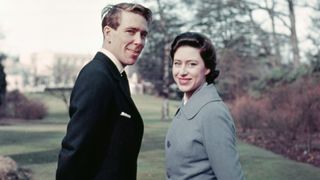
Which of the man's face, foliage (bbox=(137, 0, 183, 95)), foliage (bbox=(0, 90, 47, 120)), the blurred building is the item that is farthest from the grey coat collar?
the blurred building

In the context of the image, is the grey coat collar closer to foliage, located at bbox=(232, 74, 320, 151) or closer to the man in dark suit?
the man in dark suit

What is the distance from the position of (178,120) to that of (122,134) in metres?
0.36

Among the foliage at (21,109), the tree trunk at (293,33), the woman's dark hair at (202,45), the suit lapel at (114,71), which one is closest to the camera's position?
the suit lapel at (114,71)

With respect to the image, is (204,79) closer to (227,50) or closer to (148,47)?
(227,50)

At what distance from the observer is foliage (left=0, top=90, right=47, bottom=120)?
25.8 metres

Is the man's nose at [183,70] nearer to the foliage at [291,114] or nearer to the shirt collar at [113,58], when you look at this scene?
the shirt collar at [113,58]

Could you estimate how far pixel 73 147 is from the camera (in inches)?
84.7

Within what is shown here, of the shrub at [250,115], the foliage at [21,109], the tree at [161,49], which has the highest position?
the tree at [161,49]

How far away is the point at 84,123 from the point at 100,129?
0.09m

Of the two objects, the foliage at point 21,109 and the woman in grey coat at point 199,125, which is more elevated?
the woman in grey coat at point 199,125

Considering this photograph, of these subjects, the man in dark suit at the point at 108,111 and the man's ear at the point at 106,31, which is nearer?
the man in dark suit at the point at 108,111

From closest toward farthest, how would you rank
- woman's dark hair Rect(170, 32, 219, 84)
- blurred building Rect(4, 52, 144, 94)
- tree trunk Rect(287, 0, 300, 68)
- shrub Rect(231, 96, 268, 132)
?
woman's dark hair Rect(170, 32, 219, 84)
shrub Rect(231, 96, 268, 132)
tree trunk Rect(287, 0, 300, 68)
blurred building Rect(4, 52, 144, 94)

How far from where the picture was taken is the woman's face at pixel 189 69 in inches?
95.2

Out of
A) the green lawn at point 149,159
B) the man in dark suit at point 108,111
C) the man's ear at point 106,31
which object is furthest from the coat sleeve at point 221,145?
the green lawn at point 149,159
